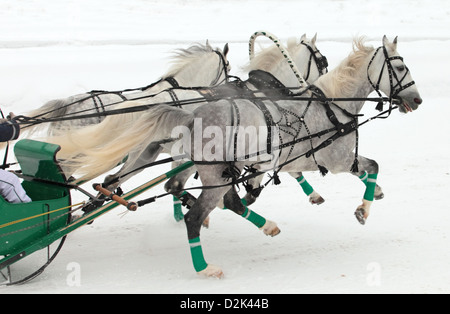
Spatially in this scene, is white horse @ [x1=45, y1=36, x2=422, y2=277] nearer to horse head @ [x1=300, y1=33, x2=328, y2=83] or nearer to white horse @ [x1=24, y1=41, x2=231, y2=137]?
white horse @ [x1=24, y1=41, x2=231, y2=137]

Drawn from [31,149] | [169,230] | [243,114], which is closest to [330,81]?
[243,114]

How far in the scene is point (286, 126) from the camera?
4.30 m

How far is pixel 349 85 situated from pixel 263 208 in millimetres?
1933

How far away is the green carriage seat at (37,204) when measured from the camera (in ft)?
12.6

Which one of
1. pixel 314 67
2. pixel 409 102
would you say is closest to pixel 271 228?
pixel 409 102

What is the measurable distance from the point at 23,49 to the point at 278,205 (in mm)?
7763

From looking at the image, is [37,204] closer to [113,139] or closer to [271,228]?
[113,139]

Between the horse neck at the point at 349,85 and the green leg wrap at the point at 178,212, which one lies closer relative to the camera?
the horse neck at the point at 349,85

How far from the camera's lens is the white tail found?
4078mm

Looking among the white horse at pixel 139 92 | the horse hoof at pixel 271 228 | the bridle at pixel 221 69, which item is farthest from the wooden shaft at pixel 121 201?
the bridle at pixel 221 69

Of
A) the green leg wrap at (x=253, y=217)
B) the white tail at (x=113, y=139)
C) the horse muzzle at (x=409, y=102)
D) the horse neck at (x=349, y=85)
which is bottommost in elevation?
the green leg wrap at (x=253, y=217)

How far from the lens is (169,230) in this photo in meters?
5.41

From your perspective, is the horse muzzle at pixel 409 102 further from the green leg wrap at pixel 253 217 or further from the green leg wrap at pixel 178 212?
the green leg wrap at pixel 178 212

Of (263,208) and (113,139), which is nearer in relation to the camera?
(113,139)
